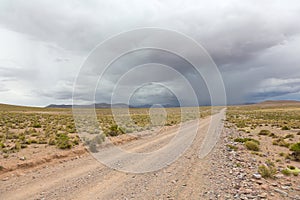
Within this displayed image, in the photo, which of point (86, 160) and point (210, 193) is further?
point (86, 160)

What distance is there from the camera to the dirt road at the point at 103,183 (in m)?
6.39

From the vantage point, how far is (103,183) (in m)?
7.35

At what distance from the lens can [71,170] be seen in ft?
29.5

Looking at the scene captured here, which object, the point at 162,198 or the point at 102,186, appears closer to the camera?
the point at 162,198

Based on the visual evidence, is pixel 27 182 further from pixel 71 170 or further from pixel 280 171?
pixel 280 171

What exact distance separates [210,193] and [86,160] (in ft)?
21.1

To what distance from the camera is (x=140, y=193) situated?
21.4 feet

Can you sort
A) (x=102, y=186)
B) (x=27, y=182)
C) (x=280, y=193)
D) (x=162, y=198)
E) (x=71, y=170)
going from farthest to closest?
1. (x=71, y=170)
2. (x=27, y=182)
3. (x=102, y=186)
4. (x=280, y=193)
5. (x=162, y=198)

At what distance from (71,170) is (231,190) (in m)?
6.05

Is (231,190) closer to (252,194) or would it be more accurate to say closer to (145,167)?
(252,194)

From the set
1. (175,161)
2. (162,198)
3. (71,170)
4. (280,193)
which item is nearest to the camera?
(162,198)

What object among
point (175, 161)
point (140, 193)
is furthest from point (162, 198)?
point (175, 161)

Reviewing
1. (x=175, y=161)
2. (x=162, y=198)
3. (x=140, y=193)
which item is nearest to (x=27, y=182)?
(x=140, y=193)

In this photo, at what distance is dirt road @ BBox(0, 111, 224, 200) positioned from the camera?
252 inches
